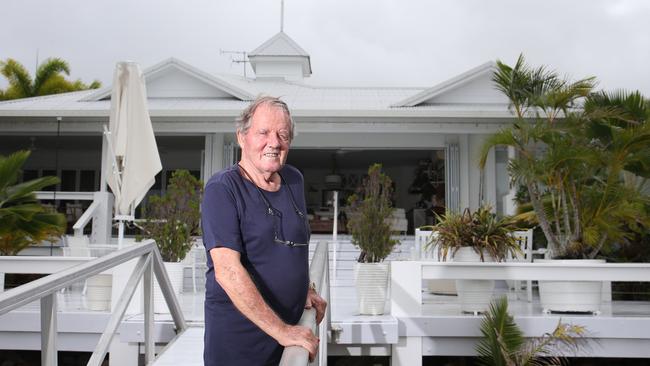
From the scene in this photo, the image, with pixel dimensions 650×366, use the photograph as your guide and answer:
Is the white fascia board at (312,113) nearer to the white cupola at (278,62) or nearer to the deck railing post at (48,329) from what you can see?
the white cupola at (278,62)

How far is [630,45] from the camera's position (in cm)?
2630

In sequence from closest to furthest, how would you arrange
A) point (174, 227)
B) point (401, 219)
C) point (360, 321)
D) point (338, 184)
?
1. point (360, 321)
2. point (174, 227)
3. point (401, 219)
4. point (338, 184)

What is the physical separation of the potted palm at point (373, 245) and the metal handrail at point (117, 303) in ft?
5.95

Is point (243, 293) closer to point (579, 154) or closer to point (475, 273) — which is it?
point (475, 273)

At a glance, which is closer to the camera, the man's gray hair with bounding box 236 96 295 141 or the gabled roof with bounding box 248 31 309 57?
the man's gray hair with bounding box 236 96 295 141

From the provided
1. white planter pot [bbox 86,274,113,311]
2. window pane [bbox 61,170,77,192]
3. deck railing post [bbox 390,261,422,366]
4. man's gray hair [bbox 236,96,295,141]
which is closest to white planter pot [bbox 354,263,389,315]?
deck railing post [bbox 390,261,422,366]

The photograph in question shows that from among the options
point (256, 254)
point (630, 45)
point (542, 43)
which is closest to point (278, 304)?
point (256, 254)

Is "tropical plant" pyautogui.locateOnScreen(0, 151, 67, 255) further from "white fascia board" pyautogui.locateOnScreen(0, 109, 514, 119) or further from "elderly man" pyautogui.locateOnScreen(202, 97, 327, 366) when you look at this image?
"elderly man" pyautogui.locateOnScreen(202, 97, 327, 366)

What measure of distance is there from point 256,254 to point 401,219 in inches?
427

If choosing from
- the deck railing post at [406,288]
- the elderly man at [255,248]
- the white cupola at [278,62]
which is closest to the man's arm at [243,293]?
the elderly man at [255,248]

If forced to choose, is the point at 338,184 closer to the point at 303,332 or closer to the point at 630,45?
the point at 630,45

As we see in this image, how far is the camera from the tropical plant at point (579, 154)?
277 inches

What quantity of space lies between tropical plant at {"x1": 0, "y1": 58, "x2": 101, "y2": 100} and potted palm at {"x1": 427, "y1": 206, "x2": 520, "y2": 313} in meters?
22.3

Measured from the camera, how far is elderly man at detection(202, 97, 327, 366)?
1875 mm
